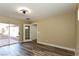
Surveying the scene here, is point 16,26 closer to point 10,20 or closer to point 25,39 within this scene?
point 10,20

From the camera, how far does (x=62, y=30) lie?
2.87m

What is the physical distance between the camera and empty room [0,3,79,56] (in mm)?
2135

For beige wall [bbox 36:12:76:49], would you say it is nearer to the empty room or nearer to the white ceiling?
the empty room

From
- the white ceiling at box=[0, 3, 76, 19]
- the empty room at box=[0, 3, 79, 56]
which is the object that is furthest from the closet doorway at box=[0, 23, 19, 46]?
the white ceiling at box=[0, 3, 76, 19]

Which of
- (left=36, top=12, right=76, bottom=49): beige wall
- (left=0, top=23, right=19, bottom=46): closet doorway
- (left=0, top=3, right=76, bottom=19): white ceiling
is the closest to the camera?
(left=0, top=3, right=76, bottom=19): white ceiling

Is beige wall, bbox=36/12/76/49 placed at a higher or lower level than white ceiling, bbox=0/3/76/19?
lower

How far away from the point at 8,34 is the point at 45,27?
4.88 ft

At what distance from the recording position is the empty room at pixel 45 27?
84.0 inches

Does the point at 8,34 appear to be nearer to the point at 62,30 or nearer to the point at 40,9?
the point at 40,9

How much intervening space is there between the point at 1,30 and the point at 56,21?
1801mm

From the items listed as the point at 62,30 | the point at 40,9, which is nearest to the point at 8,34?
the point at 40,9

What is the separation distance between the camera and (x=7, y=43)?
2.41 metres

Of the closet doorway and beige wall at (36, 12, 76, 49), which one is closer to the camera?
the closet doorway

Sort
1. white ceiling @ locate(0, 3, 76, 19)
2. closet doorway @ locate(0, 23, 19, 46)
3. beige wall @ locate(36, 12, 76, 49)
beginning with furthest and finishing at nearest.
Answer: beige wall @ locate(36, 12, 76, 49), closet doorway @ locate(0, 23, 19, 46), white ceiling @ locate(0, 3, 76, 19)
